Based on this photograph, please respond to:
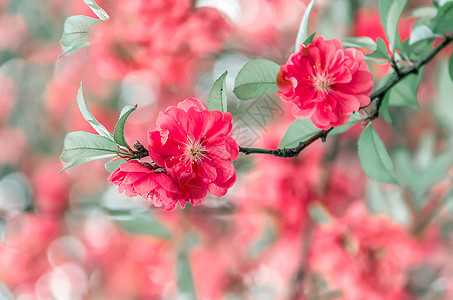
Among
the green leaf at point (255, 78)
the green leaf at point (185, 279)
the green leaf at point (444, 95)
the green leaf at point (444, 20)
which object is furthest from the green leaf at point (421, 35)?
the green leaf at point (185, 279)

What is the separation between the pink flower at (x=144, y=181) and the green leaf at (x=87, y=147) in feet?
0.04

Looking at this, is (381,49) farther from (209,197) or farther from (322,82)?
(209,197)

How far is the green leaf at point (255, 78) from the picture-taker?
0.22m

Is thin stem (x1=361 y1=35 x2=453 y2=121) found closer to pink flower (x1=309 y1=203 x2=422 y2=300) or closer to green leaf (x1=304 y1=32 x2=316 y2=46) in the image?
green leaf (x1=304 y1=32 x2=316 y2=46)

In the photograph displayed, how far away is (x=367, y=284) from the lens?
52 centimetres

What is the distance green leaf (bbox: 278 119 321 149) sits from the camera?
23cm

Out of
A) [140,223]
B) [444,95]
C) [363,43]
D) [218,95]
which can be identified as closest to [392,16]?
[363,43]

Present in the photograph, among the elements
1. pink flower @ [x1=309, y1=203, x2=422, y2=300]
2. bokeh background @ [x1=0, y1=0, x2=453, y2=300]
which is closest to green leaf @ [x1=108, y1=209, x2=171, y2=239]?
bokeh background @ [x1=0, y1=0, x2=453, y2=300]

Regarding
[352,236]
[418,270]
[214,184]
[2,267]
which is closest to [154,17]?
[214,184]

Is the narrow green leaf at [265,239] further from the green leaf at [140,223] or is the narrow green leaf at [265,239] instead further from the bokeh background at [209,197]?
the green leaf at [140,223]

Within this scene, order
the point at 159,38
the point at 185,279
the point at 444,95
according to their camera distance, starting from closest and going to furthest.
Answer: the point at 159,38 → the point at 444,95 → the point at 185,279

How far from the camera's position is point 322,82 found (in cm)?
21

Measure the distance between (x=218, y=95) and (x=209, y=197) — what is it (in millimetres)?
414

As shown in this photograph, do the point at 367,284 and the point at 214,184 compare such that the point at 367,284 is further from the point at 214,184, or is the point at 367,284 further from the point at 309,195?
the point at 214,184
